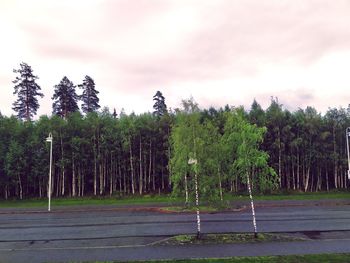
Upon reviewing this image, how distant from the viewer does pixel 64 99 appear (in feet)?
250

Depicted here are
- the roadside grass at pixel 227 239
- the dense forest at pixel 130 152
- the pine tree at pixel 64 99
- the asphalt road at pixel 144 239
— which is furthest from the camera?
the pine tree at pixel 64 99

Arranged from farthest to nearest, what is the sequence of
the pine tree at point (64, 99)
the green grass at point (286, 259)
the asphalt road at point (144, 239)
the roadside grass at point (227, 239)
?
the pine tree at point (64, 99) < the roadside grass at point (227, 239) < the asphalt road at point (144, 239) < the green grass at point (286, 259)

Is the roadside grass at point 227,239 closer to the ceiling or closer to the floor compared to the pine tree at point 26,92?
closer to the floor

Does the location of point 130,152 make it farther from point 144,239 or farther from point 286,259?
point 286,259

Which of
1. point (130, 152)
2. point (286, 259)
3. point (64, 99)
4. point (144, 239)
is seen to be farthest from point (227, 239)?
point (64, 99)

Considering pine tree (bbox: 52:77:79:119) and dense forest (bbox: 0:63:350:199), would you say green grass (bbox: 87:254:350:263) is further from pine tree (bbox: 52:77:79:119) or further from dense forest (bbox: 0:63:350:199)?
pine tree (bbox: 52:77:79:119)

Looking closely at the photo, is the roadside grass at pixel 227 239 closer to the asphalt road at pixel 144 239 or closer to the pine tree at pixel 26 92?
the asphalt road at pixel 144 239

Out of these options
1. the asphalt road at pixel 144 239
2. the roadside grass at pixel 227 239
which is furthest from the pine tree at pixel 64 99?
the roadside grass at pixel 227 239

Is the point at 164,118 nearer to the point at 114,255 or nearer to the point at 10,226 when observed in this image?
the point at 10,226

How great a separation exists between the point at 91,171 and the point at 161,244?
44148 mm

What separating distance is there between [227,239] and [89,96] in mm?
69767

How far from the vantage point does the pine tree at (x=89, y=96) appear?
81625 mm

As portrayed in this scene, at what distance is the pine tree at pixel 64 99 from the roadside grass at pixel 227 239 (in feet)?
205

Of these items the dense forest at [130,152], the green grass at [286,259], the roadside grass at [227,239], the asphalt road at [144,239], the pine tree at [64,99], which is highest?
the pine tree at [64,99]
